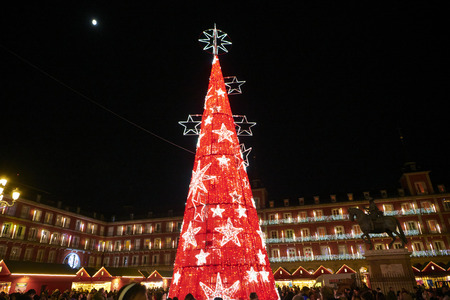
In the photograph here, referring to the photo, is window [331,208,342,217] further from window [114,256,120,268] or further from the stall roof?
window [114,256,120,268]

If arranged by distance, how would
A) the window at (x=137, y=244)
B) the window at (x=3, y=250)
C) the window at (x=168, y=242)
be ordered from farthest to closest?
the window at (x=137, y=244)
the window at (x=168, y=242)
the window at (x=3, y=250)

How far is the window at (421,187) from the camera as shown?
3331 centimetres

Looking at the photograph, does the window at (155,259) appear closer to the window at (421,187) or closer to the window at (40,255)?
the window at (40,255)

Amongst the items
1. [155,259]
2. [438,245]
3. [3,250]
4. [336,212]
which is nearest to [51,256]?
[3,250]

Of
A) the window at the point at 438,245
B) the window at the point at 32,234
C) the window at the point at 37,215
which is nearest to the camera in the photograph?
the window at the point at 438,245

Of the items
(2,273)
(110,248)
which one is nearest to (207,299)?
(2,273)

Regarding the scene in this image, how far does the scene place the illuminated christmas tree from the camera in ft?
24.9

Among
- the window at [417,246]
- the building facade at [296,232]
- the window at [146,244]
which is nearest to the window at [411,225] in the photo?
the building facade at [296,232]

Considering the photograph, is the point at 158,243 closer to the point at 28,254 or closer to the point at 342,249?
the point at 28,254

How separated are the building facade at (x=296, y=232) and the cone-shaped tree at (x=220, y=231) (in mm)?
27201

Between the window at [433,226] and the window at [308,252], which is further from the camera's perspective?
the window at [308,252]

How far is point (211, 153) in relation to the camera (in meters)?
9.05

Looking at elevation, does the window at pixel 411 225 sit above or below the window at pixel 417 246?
above

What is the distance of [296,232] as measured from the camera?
3553cm
